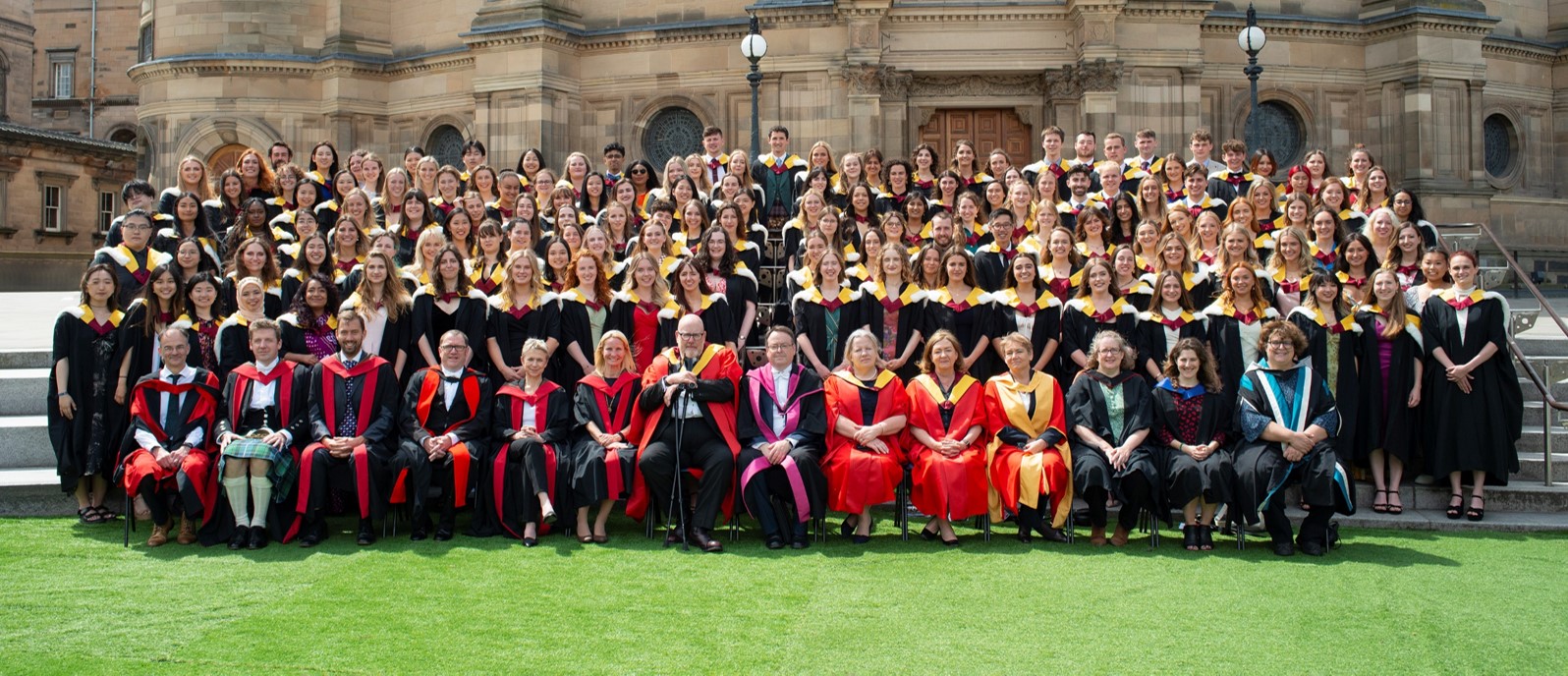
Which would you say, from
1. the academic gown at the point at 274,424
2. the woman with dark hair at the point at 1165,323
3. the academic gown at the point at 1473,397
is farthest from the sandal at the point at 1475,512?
the academic gown at the point at 274,424

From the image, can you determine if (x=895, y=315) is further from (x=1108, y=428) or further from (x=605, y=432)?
(x=605, y=432)

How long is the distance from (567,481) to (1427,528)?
20.6 ft

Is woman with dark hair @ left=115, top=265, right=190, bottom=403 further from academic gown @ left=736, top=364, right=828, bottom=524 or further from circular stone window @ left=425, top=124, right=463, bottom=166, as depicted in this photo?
circular stone window @ left=425, top=124, right=463, bottom=166

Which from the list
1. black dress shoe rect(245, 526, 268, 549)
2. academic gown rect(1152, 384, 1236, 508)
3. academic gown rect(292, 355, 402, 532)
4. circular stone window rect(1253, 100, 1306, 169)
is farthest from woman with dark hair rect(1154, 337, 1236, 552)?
circular stone window rect(1253, 100, 1306, 169)

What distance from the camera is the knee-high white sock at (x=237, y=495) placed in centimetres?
805

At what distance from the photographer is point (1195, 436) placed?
27.1ft

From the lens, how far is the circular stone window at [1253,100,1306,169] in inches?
832

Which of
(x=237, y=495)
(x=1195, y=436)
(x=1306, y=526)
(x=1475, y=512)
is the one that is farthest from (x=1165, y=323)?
(x=237, y=495)

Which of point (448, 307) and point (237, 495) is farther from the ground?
point (448, 307)

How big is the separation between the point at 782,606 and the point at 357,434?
3823 millimetres

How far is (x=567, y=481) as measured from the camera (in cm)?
837

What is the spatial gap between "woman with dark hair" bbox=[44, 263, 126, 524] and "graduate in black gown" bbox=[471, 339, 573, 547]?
2.87 metres

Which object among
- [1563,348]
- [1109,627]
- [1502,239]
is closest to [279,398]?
[1109,627]

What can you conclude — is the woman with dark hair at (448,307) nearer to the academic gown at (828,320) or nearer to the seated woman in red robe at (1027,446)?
the academic gown at (828,320)
